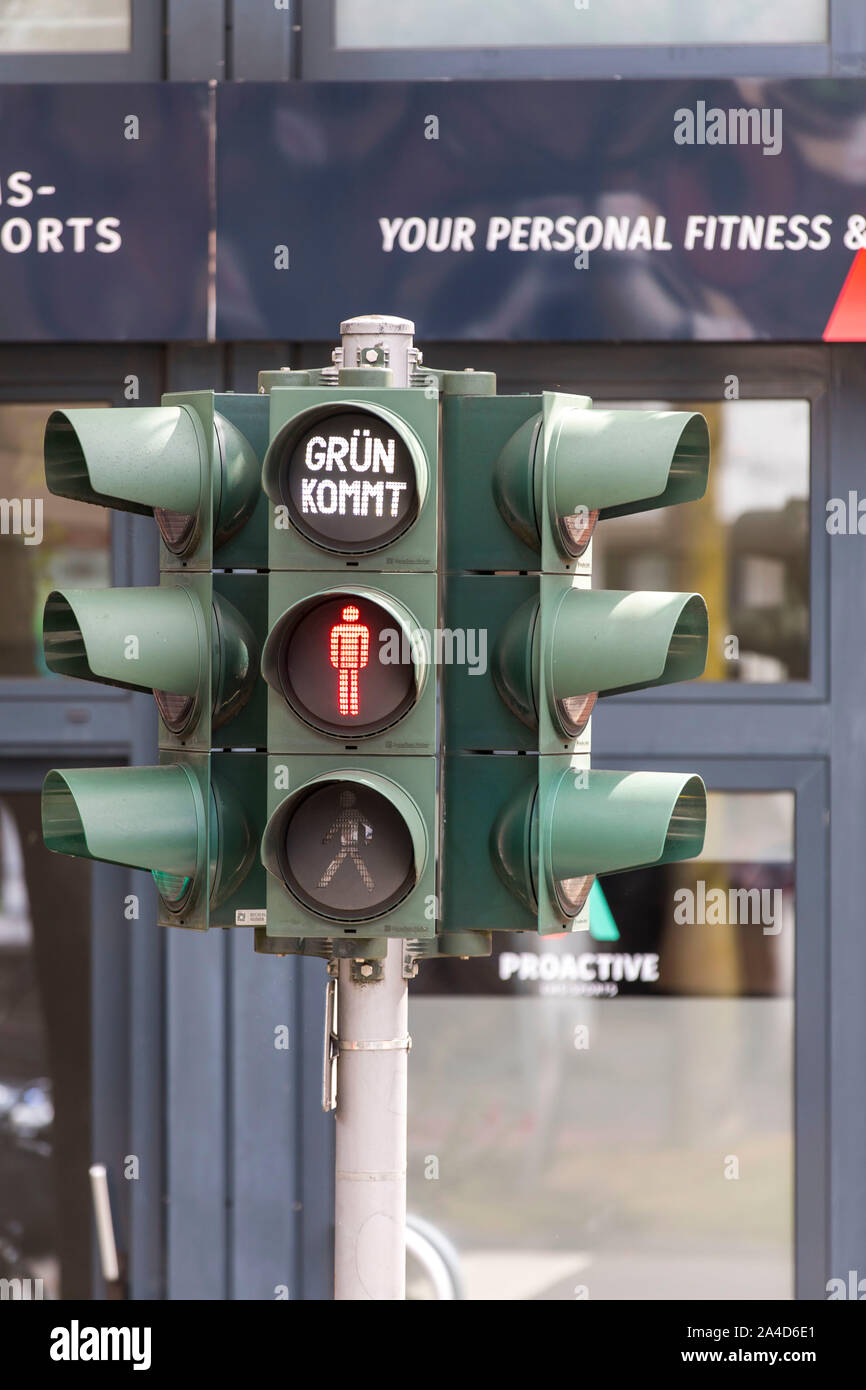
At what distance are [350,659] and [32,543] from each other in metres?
3.47

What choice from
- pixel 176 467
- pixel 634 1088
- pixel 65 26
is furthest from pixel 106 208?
pixel 634 1088

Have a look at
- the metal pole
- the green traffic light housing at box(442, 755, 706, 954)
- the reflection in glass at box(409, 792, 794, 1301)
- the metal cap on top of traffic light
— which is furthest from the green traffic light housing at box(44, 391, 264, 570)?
the reflection in glass at box(409, 792, 794, 1301)

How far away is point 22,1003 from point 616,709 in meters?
2.55

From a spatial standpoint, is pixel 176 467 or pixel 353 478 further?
pixel 176 467

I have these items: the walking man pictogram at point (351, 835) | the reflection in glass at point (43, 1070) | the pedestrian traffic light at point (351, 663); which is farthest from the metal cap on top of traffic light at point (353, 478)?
the reflection in glass at point (43, 1070)

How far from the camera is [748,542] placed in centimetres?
577

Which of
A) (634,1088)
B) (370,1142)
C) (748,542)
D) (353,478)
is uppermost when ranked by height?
(748,542)

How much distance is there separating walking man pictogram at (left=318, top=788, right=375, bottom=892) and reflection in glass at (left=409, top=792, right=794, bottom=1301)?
3.06 metres

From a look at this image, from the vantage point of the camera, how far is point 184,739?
2.99 meters

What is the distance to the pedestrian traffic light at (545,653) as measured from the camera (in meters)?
2.83

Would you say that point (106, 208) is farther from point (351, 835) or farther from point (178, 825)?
point (351, 835)

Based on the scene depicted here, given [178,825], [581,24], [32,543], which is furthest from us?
[32,543]
